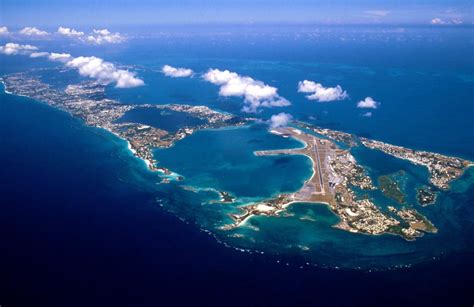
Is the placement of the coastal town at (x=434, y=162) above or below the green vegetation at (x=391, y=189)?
above

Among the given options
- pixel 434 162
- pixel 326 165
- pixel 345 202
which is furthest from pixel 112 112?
pixel 434 162

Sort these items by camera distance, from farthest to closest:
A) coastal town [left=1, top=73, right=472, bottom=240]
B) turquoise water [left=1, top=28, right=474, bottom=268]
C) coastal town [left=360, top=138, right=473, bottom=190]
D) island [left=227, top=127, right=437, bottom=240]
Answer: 1. coastal town [left=360, top=138, right=473, bottom=190]
2. coastal town [left=1, top=73, right=472, bottom=240]
3. island [left=227, top=127, right=437, bottom=240]
4. turquoise water [left=1, top=28, right=474, bottom=268]

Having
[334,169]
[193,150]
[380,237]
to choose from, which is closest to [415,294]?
[380,237]

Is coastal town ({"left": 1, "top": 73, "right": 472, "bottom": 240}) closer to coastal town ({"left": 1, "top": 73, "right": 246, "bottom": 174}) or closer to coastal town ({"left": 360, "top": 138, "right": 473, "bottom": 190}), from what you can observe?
coastal town ({"left": 360, "top": 138, "right": 473, "bottom": 190})

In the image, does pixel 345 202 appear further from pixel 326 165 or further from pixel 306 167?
pixel 306 167

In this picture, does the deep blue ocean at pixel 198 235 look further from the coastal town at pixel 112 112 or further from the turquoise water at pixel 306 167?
the coastal town at pixel 112 112

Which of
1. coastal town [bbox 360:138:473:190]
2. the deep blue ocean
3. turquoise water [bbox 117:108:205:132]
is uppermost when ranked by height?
turquoise water [bbox 117:108:205:132]

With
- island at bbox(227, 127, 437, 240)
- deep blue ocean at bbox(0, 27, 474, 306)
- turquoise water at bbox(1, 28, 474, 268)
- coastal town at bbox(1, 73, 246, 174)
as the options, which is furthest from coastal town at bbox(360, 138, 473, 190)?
coastal town at bbox(1, 73, 246, 174)

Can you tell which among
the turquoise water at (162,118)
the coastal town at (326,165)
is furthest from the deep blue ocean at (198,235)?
the turquoise water at (162,118)
